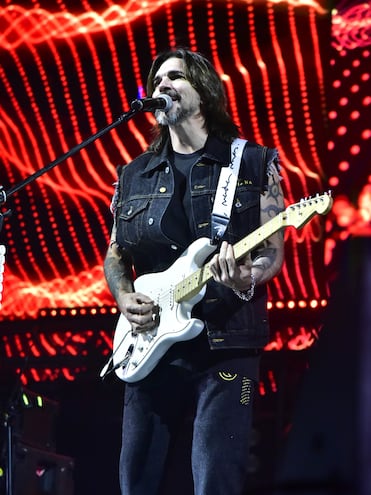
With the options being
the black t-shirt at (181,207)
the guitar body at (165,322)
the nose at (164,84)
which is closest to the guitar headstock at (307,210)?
the guitar body at (165,322)

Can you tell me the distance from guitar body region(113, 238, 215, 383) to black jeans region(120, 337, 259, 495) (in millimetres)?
48

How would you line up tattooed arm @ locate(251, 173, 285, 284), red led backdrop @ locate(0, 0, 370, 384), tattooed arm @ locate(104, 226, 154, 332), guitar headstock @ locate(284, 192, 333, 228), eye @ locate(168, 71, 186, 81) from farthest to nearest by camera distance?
red led backdrop @ locate(0, 0, 370, 384) → eye @ locate(168, 71, 186, 81) → tattooed arm @ locate(104, 226, 154, 332) → tattooed arm @ locate(251, 173, 285, 284) → guitar headstock @ locate(284, 192, 333, 228)

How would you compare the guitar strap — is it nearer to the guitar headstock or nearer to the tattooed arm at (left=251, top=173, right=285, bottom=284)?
the tattooed arm at (left=251, top=173, right=285, bottom=284)

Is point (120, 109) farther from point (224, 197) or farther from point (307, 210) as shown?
point (307, 210)

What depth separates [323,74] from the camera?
5250 millimetres

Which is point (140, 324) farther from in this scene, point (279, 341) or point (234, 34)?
point (234, 34)

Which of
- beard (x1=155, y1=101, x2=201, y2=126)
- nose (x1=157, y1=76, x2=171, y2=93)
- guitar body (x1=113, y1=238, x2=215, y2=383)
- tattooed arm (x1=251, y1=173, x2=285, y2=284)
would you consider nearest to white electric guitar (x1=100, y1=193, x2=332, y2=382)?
guitar body (x1=113, y1=238, x2=215, y2=383)

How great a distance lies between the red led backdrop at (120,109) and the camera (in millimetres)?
5195

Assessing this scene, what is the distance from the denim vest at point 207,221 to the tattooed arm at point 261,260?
33 mm

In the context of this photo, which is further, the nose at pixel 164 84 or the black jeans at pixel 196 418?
the nose at pixel 164 84

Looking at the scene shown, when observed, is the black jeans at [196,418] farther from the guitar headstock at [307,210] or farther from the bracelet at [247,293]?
the guitar headstock at [307,210]

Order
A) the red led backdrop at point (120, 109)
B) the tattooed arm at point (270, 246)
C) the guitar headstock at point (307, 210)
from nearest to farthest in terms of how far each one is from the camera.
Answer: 1. the guitar headstock at point (307, 210)
2. the tattooed arm at point (270, 246)
3. the red led backdrop at point (120, 109)

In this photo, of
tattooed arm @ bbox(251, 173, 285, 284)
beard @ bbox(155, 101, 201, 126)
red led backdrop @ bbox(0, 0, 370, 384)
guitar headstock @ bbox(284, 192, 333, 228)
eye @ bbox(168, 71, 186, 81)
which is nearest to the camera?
guitar headstock @ bbox(284, 192, 333, 228)

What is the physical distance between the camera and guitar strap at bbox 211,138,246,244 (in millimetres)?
2834
